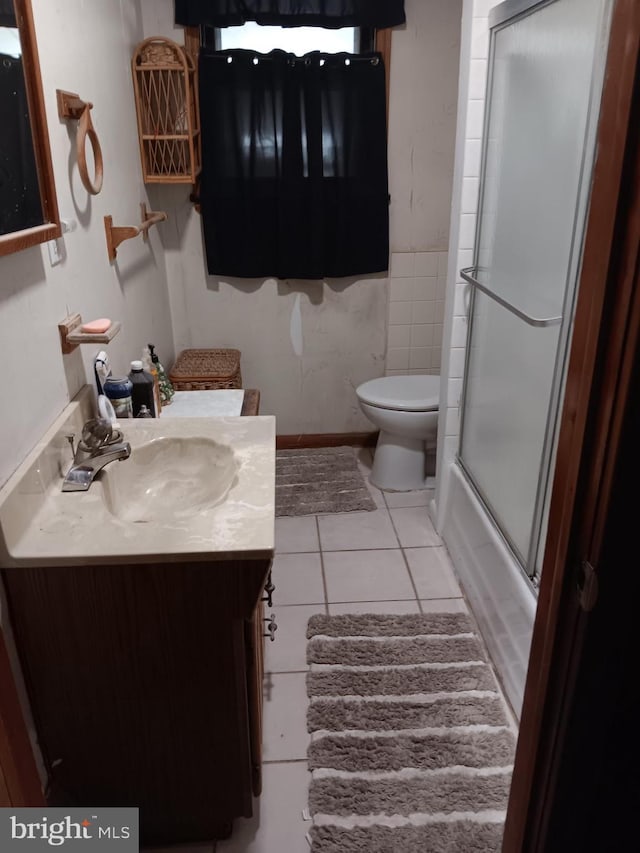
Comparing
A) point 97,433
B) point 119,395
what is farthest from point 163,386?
point 97,433

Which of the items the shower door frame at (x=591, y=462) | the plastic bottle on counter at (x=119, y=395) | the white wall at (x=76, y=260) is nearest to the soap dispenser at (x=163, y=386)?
the white wall at (x=76, y=260)

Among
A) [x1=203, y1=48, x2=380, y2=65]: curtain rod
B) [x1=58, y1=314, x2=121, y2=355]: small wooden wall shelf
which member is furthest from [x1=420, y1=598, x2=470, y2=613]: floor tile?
[x1=203, y1=48, x2=380, y2=65]: curtain rod

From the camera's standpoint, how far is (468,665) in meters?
1.99

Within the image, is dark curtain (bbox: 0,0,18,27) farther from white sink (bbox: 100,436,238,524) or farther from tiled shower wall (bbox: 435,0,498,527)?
tiled shower wall (bbox: 435,0,498,527)

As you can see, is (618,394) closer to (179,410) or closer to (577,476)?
(577,476)

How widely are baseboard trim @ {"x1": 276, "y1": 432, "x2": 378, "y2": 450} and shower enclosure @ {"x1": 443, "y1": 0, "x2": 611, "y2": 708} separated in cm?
123

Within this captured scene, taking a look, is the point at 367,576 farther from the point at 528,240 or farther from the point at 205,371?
the point at 528,240

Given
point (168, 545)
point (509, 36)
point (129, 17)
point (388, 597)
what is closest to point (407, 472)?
point (388, 597)

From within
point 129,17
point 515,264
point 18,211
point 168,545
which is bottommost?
point 168,545

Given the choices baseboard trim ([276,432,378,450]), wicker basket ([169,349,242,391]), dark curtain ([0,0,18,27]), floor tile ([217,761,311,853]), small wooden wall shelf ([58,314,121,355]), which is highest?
dark curtain ([0,0,18,27])

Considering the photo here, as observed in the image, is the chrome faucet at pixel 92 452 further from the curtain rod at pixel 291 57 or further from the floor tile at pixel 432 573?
the curtain rod at pixel 291 57

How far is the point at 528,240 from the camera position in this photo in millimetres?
1813

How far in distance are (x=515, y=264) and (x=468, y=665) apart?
4.00 ft

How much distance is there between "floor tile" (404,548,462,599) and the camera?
2.33 metres
